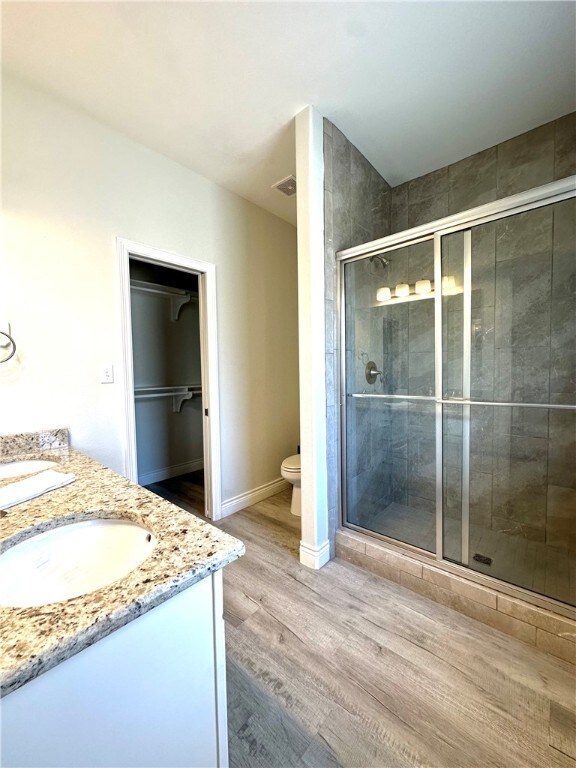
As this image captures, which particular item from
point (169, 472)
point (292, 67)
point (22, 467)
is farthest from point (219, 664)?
point (169, 472)

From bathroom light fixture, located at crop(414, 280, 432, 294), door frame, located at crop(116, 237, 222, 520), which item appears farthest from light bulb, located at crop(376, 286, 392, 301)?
door frame, located at crop(116, 237, 222, 520)

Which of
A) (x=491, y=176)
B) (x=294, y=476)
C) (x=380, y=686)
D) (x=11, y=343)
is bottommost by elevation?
(x=380, y=686)

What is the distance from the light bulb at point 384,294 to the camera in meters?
2.24

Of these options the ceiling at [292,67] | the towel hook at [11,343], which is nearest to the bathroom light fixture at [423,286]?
the ceiling at [292,67]

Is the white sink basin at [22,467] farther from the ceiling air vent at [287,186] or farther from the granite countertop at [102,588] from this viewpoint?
the ceiling air vent at [287,186]

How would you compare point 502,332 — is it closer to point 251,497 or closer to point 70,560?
point 251,497

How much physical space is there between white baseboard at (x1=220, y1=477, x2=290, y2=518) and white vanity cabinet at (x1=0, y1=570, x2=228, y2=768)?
5.94 feet

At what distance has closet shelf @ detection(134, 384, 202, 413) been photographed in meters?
3.28

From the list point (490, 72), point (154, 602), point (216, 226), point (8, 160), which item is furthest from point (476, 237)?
point (8, 160)

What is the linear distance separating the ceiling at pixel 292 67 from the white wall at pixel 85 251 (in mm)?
178

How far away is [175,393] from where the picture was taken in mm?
3508

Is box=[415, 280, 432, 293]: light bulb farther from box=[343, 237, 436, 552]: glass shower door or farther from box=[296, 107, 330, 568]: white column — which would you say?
box=[296, 107, 330, 568]: white column

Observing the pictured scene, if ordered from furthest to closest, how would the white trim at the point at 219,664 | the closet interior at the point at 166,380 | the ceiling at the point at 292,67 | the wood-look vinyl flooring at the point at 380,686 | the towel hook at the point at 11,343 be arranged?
the closet interior at the point at 166,380 → the towel hook at the point at 11,343 → the ceiling at the point at 292,67 → the wood-look vinyl flooring at the point at 380,686 → the white trim at the point at 219,664

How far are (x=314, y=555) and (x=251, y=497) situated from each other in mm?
993
